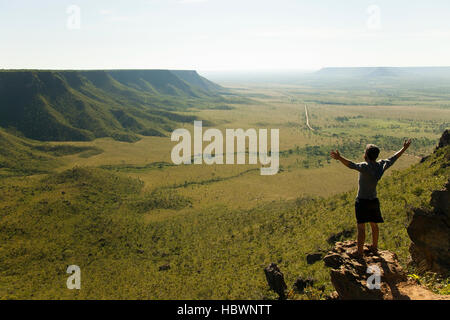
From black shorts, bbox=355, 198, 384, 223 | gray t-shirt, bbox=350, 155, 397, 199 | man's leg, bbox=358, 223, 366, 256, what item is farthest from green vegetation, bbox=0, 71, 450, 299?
gray t-shirt, bbox=350, 155, 397, 199

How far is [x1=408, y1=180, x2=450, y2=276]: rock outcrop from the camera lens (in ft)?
33.6

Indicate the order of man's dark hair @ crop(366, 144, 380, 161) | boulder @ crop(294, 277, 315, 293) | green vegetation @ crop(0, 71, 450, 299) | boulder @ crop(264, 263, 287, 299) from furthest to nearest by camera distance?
green vegetation @ crop(0, 71, 450, 299)
boulder @ crop(264, 263, 287, 299)
boulder @ crop(294, 277, 315, 293)
man's dark hair @ crop(366, 144, 380, 161)

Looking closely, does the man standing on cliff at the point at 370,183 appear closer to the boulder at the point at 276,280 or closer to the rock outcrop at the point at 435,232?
the rock outcrop at the point at 435,232

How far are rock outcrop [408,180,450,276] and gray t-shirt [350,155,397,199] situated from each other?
401 centimetres

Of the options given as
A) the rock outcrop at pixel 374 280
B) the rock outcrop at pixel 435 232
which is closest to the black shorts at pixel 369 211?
the rock outcrop at pixel 374 280

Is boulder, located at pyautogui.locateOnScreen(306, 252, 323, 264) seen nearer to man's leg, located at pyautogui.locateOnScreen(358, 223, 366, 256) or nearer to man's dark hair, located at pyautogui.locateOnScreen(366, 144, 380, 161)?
man's leg, located at pyautogui.locateOnScreen(358, 223, 366, 256)

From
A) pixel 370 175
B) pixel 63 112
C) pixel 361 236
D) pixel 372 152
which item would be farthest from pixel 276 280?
pixel 63 112

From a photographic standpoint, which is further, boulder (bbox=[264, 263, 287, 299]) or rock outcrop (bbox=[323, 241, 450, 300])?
boulder (bbox=[264, 263, 287, 299])

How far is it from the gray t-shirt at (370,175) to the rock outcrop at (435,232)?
4.01m

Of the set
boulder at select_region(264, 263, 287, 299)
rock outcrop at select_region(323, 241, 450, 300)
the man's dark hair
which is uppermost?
the man's dark hair
